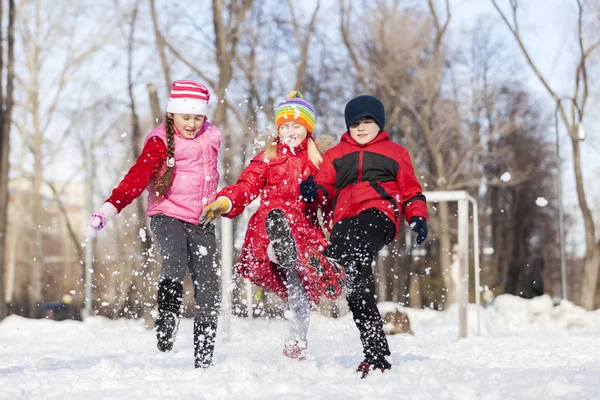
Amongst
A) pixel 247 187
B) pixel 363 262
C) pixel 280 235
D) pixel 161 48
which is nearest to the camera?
pixel 363 262

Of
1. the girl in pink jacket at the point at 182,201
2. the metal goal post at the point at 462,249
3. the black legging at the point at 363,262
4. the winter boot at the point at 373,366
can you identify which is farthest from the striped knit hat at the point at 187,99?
the metal goal post at the point at 462,249

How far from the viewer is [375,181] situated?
4434 mm

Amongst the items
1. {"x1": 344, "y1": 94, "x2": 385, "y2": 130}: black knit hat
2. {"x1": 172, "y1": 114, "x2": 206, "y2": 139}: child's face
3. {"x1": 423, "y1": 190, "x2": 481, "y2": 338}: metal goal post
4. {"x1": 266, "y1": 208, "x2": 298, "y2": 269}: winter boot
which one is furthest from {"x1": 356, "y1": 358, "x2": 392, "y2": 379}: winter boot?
{"x1": 423, "y1": 190, "x2": 481, "y2": 338}: metal goal post

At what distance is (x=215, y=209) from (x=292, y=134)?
0.73 m

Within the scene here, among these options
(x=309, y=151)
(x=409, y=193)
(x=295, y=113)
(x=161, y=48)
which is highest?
(x=161, y=48)

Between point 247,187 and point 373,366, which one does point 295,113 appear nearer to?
point 247,187

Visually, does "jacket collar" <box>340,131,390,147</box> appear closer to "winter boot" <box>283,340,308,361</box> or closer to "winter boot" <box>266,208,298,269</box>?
"winter boot" <box>266,208,298,269</box>

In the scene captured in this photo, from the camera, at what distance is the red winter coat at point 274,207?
4742 millimetres

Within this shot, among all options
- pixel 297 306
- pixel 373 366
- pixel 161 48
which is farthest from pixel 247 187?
pixel 161 48

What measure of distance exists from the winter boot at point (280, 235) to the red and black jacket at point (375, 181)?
11.2 inches

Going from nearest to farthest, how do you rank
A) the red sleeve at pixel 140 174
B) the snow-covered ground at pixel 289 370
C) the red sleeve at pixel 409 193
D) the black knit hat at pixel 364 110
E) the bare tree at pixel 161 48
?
the snow-covered ground at pixel 289 370 → the red sleeve at pixel 409 193 → the red sleeve at pixel 140 174 → the black knit hat at pixel 364 110 → the bare tree at pixel 161 48

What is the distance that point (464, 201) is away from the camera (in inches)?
362

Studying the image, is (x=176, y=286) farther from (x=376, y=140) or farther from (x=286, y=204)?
(x=376, y=140)

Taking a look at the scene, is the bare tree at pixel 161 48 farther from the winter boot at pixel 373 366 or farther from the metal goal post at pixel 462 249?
the winter boot at pixel 373 366
